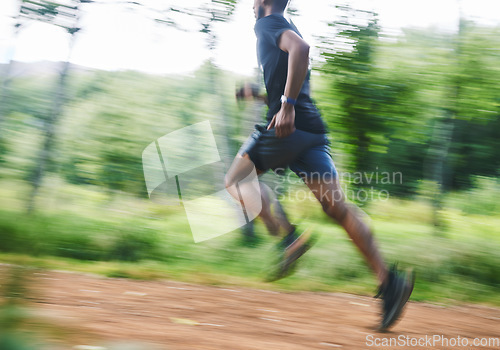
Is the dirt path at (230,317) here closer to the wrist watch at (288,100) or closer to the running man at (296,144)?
the running man at (296,144)

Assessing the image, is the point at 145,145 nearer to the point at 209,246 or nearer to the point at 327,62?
the point at 209,246

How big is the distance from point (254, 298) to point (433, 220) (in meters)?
3.38

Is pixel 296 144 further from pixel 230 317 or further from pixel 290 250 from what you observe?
pixel 230 317

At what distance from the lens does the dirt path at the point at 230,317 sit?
91.1 inches

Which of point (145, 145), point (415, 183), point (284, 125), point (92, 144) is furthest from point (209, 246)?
point (415, 183)

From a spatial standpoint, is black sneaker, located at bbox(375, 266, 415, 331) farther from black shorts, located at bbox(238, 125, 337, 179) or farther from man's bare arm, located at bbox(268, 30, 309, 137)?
man's bare arm, located at bbox(268, 30, 309, 137)

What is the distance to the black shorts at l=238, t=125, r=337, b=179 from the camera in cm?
267

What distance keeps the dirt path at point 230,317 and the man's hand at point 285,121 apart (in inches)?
41.6

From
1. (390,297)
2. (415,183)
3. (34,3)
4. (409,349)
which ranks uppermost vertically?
(34,3)

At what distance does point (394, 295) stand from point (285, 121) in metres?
1.05

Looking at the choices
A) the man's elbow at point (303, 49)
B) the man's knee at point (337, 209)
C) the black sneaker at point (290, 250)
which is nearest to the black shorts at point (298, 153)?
the man's knee at point (337, 209)

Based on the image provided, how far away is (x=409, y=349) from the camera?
95.6 inches

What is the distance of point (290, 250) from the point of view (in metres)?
3.12

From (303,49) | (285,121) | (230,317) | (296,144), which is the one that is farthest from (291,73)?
(230,317)
